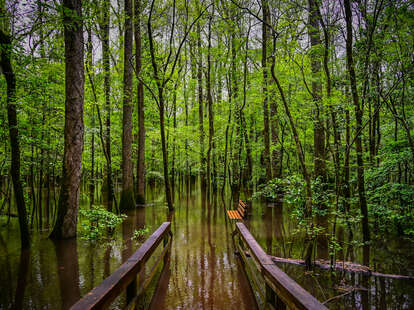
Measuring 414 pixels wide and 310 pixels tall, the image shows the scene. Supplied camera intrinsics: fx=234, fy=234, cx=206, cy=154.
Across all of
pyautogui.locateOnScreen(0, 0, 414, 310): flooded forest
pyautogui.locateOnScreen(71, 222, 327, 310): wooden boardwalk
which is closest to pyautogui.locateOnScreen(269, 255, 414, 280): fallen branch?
pyautogui.locateOnScreen(0, 0, 414, 310): flooded forest

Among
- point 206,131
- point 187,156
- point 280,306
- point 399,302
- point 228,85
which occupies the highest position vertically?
point 228,85

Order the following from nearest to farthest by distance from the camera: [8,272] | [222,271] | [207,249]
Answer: [222,271]
[8,272]
[207,249]

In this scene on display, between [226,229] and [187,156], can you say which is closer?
[226,229]

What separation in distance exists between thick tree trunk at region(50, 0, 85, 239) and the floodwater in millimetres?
691

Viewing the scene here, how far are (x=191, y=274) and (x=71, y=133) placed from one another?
5.66 meters

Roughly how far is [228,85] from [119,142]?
10.1m

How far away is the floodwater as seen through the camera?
163 inches

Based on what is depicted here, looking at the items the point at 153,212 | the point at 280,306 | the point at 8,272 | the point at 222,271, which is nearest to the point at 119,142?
the point at 153,212

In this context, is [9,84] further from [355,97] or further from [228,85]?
[228,85]

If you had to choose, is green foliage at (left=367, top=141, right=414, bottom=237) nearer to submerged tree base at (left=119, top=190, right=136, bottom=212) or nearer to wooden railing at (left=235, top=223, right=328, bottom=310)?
wooden railing at (left=235, top=223, right=328, bottom=310)

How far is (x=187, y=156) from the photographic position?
922 inches

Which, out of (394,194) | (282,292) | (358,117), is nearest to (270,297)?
(282,292)

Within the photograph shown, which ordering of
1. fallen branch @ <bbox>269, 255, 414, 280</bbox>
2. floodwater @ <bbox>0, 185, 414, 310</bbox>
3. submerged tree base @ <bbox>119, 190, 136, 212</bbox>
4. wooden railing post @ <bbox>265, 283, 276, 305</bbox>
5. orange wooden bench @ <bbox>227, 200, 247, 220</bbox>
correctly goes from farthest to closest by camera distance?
submerged tree base @ <bbox>119, 190, 136, 212</bbox>, orange wooden bench @ <bbox>227, 200, 247, 220</bbox>, fallen branch @ <bbox>269, 255, 414, 280</bbox>, floodwater @ <bbox>0, 185, 414, 310</bbox>, wooden railing post @ <bbox>265, 283, 276, 305</bbox>

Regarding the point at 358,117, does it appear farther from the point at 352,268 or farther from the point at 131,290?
the point at 131,290
